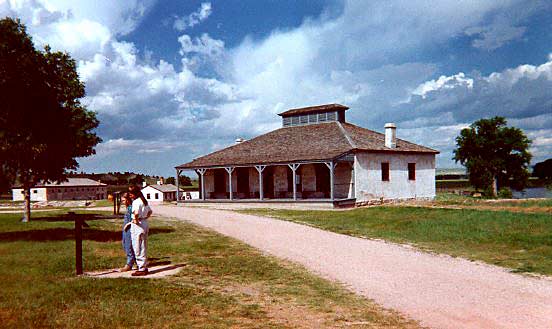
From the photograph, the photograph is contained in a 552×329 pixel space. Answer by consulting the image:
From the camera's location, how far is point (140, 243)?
8805 mm

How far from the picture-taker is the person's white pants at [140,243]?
8.72 meters

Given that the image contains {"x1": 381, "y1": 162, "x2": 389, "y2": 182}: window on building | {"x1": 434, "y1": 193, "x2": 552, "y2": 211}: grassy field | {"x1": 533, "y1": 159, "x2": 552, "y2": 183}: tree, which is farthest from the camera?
{"x1": 533, "y1": 159, "x2": 552, "y2": 183}: tree

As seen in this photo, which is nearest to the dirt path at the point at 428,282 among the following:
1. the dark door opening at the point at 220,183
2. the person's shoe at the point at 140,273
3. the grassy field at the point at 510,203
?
the person's shoe at the point at 140,273

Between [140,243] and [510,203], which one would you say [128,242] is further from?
[510,203]

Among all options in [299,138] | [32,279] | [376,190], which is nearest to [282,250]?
[32,279]

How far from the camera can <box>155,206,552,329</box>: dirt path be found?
582cm

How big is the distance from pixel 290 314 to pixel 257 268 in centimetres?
331

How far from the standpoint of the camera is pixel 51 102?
14.0 metres

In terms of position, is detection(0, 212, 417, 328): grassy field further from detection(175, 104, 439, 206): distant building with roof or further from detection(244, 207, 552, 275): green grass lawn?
detection(175, 104, 439, 206): distant building with roof

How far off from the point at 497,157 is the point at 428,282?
45707 mm

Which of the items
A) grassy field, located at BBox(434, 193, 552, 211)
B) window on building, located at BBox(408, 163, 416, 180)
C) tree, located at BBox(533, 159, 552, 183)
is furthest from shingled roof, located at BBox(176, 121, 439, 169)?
tree, located at BBox(533, 159, 552, 183)

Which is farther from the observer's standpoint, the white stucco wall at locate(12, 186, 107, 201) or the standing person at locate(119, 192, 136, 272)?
the white stucco wall at locate(12, 186, 107, 201)

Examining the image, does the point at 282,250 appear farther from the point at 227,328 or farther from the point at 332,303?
the point at 227,328

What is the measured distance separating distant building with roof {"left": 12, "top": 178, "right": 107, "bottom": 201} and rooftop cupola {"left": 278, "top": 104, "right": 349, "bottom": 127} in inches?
1755
